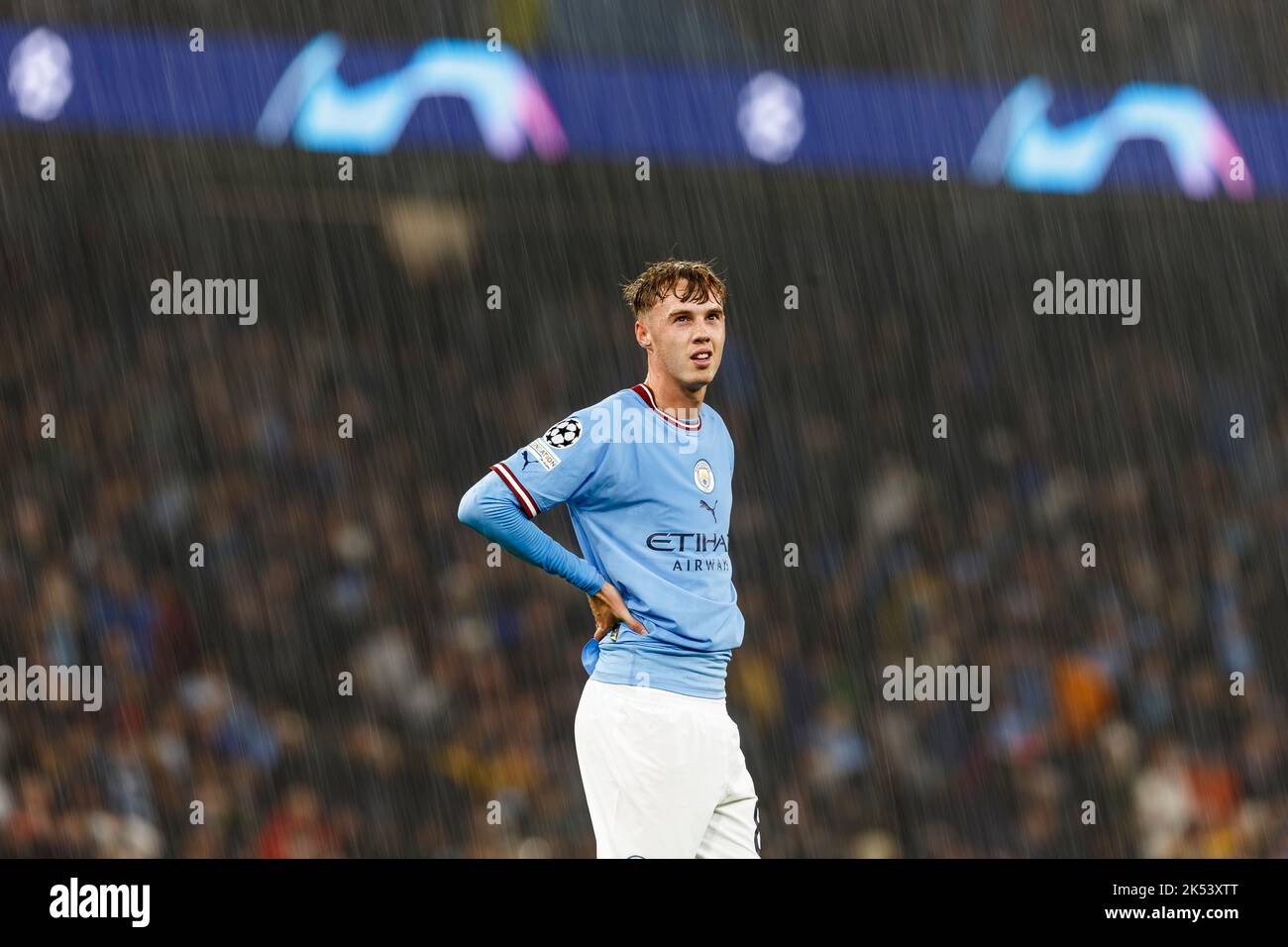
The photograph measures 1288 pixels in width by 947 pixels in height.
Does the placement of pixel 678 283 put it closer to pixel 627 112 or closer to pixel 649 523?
pixel 649 523

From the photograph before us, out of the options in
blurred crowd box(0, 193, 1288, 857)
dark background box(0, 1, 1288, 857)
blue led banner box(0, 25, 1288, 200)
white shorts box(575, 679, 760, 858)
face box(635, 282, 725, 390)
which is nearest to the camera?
white shorts box(575, 679, 760, 858)

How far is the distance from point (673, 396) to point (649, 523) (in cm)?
39

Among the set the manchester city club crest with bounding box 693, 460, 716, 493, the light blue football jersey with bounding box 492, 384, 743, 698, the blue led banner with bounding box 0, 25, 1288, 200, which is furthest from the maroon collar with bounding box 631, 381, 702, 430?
the blue led banner with bounding box 0, 25, 1288, 200

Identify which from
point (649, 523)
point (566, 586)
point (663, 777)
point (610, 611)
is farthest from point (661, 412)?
point (566, 586)

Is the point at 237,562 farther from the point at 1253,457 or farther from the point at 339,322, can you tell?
the point at 1253,457

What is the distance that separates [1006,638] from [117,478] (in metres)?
5.91

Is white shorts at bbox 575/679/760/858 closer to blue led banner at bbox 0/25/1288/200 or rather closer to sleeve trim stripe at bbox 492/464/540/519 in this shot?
sleeve trim stripe at bbox 492/464/540/519

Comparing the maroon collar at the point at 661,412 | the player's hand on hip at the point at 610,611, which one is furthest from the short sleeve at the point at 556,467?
the player's hand on hip at the point at 610,611

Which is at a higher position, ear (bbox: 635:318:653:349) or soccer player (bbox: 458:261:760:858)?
ear (bbox: 635:318:653:349)

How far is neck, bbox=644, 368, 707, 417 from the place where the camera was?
5316 millimetres

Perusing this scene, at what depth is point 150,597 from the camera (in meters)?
11.4
